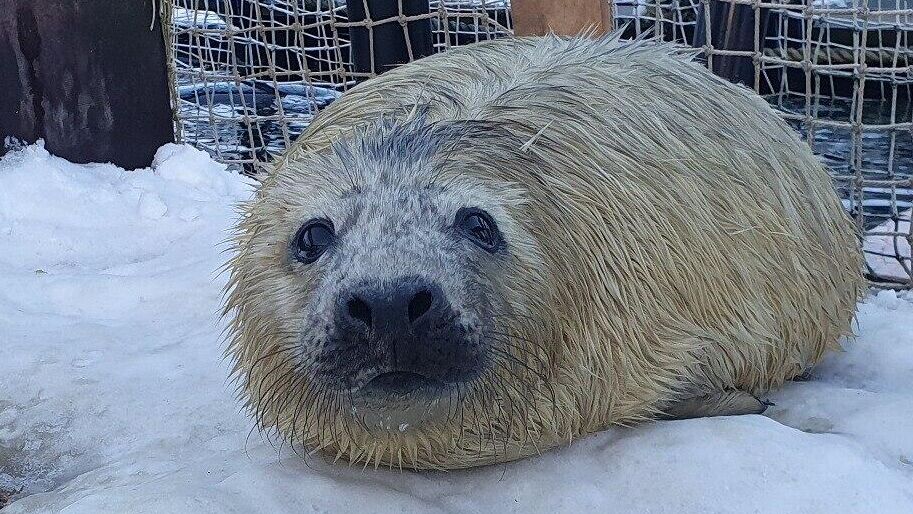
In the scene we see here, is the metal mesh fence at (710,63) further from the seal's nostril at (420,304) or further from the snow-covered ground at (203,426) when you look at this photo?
the seal's nostril at (420,304)

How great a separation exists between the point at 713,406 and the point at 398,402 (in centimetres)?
100

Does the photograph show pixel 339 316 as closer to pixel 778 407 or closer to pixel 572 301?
pixel 572 301

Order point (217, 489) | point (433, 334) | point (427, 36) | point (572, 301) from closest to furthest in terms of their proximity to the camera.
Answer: point (433, 334), point (217, 489), point (572, 301), point (427, 36)

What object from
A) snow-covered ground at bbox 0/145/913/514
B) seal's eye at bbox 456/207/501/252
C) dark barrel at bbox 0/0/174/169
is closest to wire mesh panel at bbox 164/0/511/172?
dark barrel at bbox 0/0/174/169

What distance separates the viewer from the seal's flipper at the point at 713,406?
110 inches

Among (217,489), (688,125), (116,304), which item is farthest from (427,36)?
(217,489)

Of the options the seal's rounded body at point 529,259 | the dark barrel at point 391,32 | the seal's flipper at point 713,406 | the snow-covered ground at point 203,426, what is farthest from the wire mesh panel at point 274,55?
the seal's flipper at point 713,406

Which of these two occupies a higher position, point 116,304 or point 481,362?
point 481,362

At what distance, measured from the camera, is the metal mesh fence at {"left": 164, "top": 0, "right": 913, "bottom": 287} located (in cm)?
449

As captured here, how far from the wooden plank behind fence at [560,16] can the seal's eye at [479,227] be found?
2.20m

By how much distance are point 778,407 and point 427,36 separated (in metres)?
3.01

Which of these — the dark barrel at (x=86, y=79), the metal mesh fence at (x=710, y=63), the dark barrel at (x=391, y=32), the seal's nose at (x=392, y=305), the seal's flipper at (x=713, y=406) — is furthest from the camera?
the dark barrel at (x=391, y=32)

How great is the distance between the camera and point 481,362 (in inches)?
87.7

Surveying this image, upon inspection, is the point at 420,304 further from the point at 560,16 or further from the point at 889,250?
the point at 889,250
